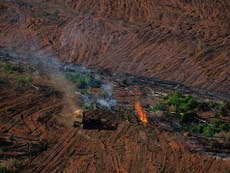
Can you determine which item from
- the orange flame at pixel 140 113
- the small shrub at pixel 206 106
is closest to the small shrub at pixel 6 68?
the orange flame at pixel 140 113

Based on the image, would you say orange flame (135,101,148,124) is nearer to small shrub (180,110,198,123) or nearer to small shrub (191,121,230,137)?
small shrub (180,110,198,123)

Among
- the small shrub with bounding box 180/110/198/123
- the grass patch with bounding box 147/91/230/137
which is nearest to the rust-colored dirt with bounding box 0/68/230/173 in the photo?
the grass patch with bounding box 147/91/230/137

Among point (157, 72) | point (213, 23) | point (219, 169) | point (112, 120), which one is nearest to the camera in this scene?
point (219, 169)

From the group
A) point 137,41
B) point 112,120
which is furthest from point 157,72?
point 112,120

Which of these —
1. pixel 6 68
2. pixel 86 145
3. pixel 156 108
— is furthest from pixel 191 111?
pixel 6 68

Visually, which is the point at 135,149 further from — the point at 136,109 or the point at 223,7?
the point at 223,7

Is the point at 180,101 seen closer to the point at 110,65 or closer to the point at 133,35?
the point at 110,65

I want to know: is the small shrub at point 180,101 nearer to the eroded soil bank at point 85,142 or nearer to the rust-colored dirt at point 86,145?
the eroded soil bank at point 85,142
